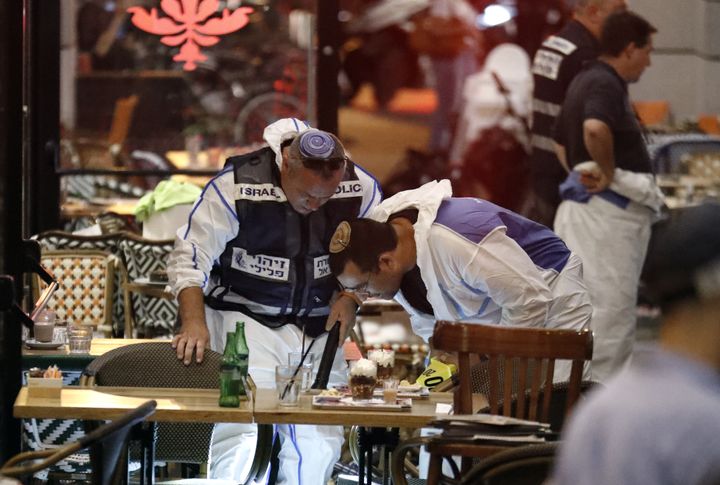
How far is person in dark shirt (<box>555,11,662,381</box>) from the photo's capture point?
823cm

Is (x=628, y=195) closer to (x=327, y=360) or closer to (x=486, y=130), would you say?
(x=327, y=360)

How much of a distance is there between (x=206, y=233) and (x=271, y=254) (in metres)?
0.29

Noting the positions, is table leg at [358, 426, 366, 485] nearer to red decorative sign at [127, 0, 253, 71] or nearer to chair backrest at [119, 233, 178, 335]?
chair backrest at [119, 233, 178, 335]

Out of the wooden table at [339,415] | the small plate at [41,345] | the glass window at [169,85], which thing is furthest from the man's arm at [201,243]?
the glass window at [169,85]

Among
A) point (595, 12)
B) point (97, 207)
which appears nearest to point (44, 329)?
point (97, 207)

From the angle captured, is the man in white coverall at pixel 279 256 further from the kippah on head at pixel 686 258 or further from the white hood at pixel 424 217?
the kippah on head at pixel 686 258

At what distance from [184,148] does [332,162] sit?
4.50 meters

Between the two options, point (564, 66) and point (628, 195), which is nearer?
point (628, 195)

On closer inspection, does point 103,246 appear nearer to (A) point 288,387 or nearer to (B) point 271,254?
(B) point 271,254

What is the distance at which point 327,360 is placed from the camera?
18.3 feet

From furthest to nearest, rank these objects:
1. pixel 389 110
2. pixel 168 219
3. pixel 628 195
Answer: pixel 389 110
pixel 168 219
pixel 628 195

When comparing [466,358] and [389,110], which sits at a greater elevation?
[389,110]

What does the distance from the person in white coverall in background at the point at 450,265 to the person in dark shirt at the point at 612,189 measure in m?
2.82

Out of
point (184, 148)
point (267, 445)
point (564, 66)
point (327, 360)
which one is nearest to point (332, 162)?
point (327, 360)
